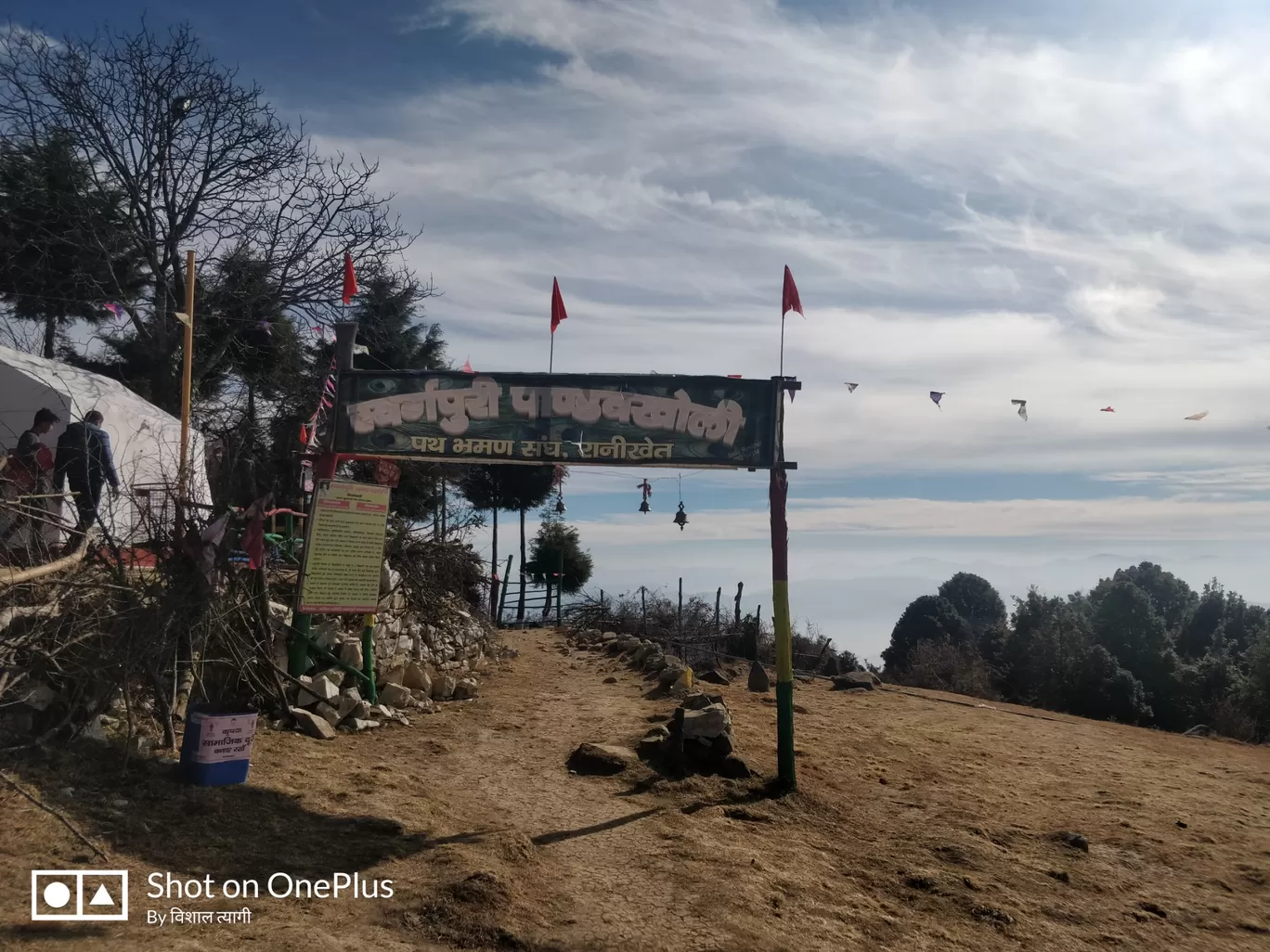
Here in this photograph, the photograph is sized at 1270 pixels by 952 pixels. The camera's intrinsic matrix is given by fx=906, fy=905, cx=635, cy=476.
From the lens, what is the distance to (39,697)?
19.7 feet

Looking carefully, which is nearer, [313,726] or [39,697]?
[39,697]

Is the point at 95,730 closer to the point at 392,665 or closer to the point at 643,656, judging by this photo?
the point at 392,665

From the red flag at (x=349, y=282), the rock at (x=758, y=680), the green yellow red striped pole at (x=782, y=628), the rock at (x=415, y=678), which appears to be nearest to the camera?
the green yellow red striped pole at (x=782, y=628)

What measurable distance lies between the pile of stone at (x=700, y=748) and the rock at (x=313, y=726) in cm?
280

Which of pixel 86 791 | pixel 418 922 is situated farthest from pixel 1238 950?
pixel 86 791

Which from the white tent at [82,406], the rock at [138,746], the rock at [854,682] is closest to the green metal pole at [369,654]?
the rock at [138,746]

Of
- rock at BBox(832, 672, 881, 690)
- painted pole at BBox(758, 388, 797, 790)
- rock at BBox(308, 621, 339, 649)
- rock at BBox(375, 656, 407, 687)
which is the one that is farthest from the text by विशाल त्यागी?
rock at BBox(832, 672, 881, 690)

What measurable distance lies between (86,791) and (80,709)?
30.8 inches

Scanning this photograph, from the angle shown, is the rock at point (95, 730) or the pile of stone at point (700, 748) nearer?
the rock at point (95, 730)

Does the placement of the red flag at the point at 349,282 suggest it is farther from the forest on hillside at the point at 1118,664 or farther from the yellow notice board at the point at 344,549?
the forest on hillside at the point at 1118,664

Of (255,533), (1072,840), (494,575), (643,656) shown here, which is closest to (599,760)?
(255,533)

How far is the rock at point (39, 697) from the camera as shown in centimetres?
593

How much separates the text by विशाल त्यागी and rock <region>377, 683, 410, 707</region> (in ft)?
9.13

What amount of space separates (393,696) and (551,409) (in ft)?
11.6
